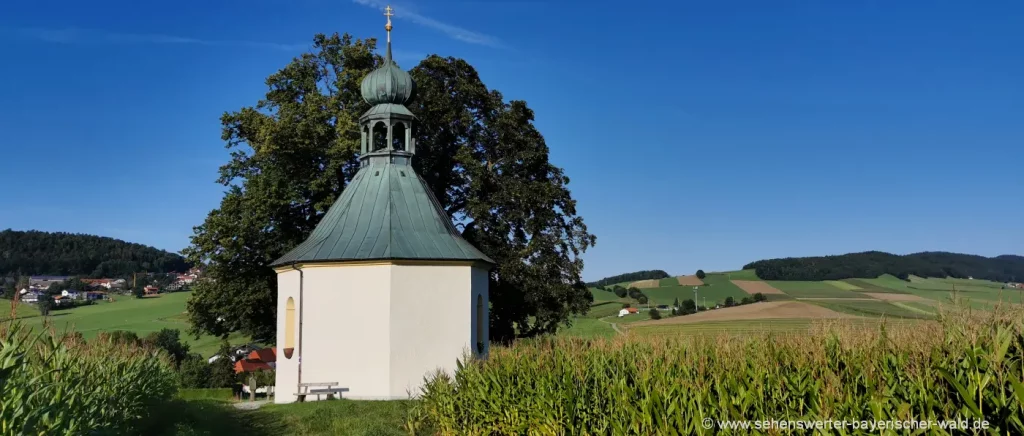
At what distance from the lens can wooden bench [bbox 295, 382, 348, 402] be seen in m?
17.5

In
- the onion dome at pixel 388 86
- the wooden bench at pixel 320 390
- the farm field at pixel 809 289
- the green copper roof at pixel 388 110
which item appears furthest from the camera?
the farm field at pixel 809 289

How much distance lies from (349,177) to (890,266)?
23842 millimetres

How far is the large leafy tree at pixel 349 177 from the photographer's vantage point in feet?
80.0

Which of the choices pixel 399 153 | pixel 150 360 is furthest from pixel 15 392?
pixel 399 153

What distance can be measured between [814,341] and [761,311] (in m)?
11.5

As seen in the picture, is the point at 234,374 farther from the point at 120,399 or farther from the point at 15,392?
the point at 15,392

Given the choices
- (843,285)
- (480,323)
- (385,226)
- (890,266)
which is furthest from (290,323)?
(890,266)

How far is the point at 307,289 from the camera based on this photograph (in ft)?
60.6

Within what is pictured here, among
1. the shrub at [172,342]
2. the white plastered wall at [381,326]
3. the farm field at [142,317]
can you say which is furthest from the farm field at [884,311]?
the shrub at [172,342]

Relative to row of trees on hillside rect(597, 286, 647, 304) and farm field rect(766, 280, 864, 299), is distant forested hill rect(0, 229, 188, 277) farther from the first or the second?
farm field rect(766, 280, 864, 299)

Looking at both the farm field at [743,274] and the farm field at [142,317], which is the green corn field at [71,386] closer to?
the farm field at [142,317]

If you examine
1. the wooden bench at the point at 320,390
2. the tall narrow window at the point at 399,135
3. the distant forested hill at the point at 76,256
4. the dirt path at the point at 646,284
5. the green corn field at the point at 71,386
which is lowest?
the wooden bench at the point at 320,390

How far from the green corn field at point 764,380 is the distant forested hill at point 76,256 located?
137 feet

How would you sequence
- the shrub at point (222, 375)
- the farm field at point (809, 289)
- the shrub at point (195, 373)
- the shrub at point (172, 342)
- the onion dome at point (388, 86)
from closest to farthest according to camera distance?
the onion dome at point (388, 86), the farm field at point (809, 289), the shrub at point (195, 373), the shrub at point (222, 375), the shrub at point (172, 342)
